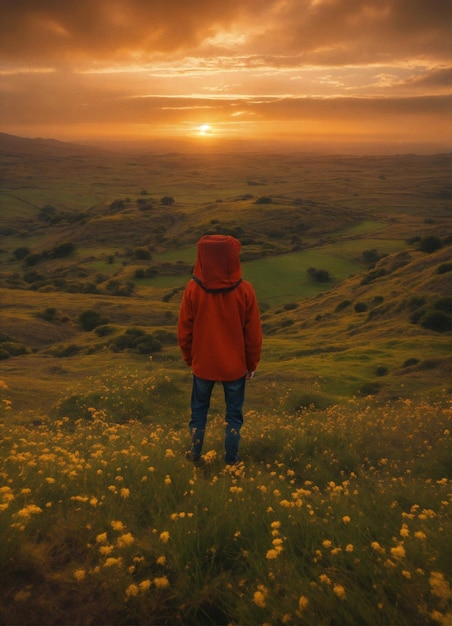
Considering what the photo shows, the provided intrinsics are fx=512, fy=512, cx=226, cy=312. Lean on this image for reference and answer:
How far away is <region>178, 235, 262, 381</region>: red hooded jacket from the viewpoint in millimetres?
7145

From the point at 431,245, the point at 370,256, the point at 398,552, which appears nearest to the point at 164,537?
the point at 398,552

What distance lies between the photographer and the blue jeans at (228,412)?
7.52 metres

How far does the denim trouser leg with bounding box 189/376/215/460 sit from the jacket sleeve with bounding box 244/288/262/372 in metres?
0.67

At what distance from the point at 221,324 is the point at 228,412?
1365 millimetres

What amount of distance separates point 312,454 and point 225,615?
545 cm

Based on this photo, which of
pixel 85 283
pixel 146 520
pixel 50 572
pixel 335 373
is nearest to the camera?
pixel 50 572

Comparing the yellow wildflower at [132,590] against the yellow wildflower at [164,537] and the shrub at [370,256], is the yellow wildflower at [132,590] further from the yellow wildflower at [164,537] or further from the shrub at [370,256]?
the shrub at [370,256]

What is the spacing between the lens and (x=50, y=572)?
13.7 ft

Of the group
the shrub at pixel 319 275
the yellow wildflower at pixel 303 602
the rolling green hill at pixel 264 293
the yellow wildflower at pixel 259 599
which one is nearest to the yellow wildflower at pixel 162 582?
the yellow wildflower at pixel 259 599

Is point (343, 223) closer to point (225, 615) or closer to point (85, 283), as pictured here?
point (85, 283)

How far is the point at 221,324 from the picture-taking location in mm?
7262

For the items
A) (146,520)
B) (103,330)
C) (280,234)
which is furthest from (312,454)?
(280,234)

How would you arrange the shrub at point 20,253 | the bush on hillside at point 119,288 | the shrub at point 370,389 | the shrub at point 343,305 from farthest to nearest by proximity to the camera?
the shrub at point 20,253, the bush on hillside at point 119,288, the shrub at point 343,305, the shrub at point 370,389

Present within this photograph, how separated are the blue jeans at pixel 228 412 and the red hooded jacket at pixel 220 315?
0.24 meters
